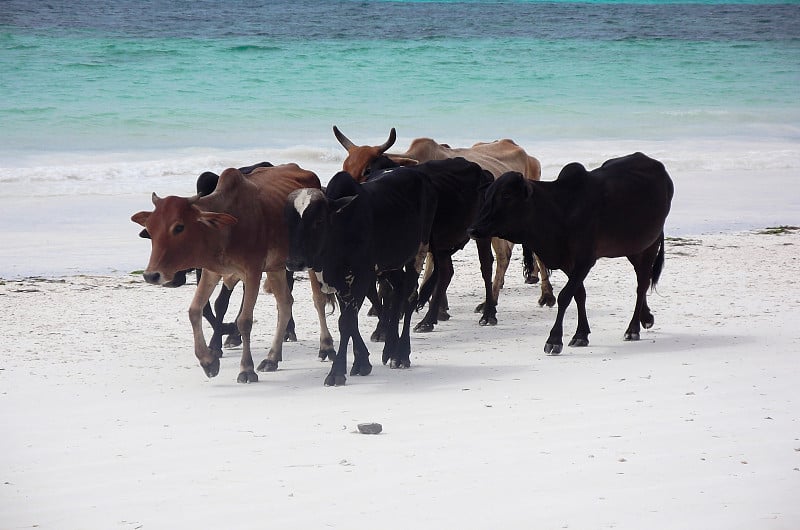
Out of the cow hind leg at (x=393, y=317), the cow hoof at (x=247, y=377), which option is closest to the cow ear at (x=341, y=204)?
the cow hind leg at (x=393, y=317)

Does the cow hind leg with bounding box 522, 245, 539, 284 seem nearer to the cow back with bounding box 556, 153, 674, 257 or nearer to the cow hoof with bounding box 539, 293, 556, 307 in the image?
the cow hoof with bounding box 539, 293, 556, 307

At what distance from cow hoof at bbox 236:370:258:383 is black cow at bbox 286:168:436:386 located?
524 mm

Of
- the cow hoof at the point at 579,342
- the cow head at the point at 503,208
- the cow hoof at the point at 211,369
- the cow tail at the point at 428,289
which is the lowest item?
the cow hoof at the point at 579,342

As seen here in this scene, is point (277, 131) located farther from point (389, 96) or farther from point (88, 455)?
point (88, 455)

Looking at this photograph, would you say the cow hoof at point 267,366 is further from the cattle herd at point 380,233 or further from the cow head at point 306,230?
the cow head at point 306,230

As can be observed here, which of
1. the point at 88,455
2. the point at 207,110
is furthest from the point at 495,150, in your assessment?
the point at 207,110

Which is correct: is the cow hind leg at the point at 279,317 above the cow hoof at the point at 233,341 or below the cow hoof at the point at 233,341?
above

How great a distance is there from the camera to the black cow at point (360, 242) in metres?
8.61

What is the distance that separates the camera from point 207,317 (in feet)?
33.6

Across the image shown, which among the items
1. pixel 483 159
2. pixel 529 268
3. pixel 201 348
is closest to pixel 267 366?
pixel 201 348

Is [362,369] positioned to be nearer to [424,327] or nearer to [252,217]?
[252,217]

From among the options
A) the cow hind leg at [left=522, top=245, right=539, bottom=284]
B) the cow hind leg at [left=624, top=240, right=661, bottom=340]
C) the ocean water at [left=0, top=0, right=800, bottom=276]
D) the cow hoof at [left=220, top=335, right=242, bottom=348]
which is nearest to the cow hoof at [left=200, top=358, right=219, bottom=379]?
the cow hoof at [left=220, top=335, right=242, bottom=348]

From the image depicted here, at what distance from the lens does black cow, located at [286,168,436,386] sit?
8.61 meters

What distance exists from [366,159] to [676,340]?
2955 mm
